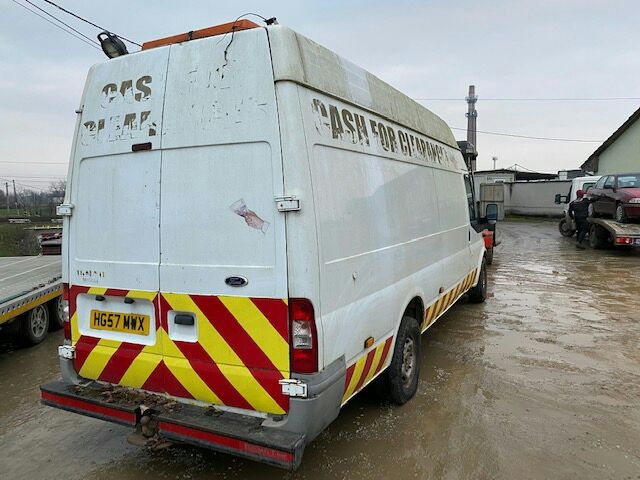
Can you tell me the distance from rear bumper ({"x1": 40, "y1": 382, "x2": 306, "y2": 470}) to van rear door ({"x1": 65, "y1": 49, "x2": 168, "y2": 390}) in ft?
0.67

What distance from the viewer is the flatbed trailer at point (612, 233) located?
13.0 metres

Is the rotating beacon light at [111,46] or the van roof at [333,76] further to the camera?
the rotating beacon light at [111,46]

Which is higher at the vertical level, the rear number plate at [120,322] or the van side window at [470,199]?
the van side window at [470,199]

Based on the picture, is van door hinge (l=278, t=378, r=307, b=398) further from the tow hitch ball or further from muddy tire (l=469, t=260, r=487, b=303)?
muddy tire (l=469, t=260, r=487, b=303)

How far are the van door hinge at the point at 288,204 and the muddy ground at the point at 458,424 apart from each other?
5.96ft

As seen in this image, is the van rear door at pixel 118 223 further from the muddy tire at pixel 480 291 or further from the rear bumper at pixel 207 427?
the muddy tire at pixel 480 291

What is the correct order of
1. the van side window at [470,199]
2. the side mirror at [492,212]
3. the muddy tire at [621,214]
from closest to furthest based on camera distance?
1. the van side window at [470,199]
2. the side mirror at [492,212]
3. the muddy tire at [621,214]

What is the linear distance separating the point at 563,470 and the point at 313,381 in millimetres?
1886

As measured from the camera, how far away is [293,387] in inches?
105

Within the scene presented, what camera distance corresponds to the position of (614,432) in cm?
367

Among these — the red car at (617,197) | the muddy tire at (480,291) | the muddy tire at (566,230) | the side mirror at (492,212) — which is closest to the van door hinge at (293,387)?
the side mirror at (492,212)

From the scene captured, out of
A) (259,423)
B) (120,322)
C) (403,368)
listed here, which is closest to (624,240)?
(403,368)

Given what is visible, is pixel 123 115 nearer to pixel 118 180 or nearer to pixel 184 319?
pixel 118 180

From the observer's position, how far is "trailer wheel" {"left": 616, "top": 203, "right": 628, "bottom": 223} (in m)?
13.9
